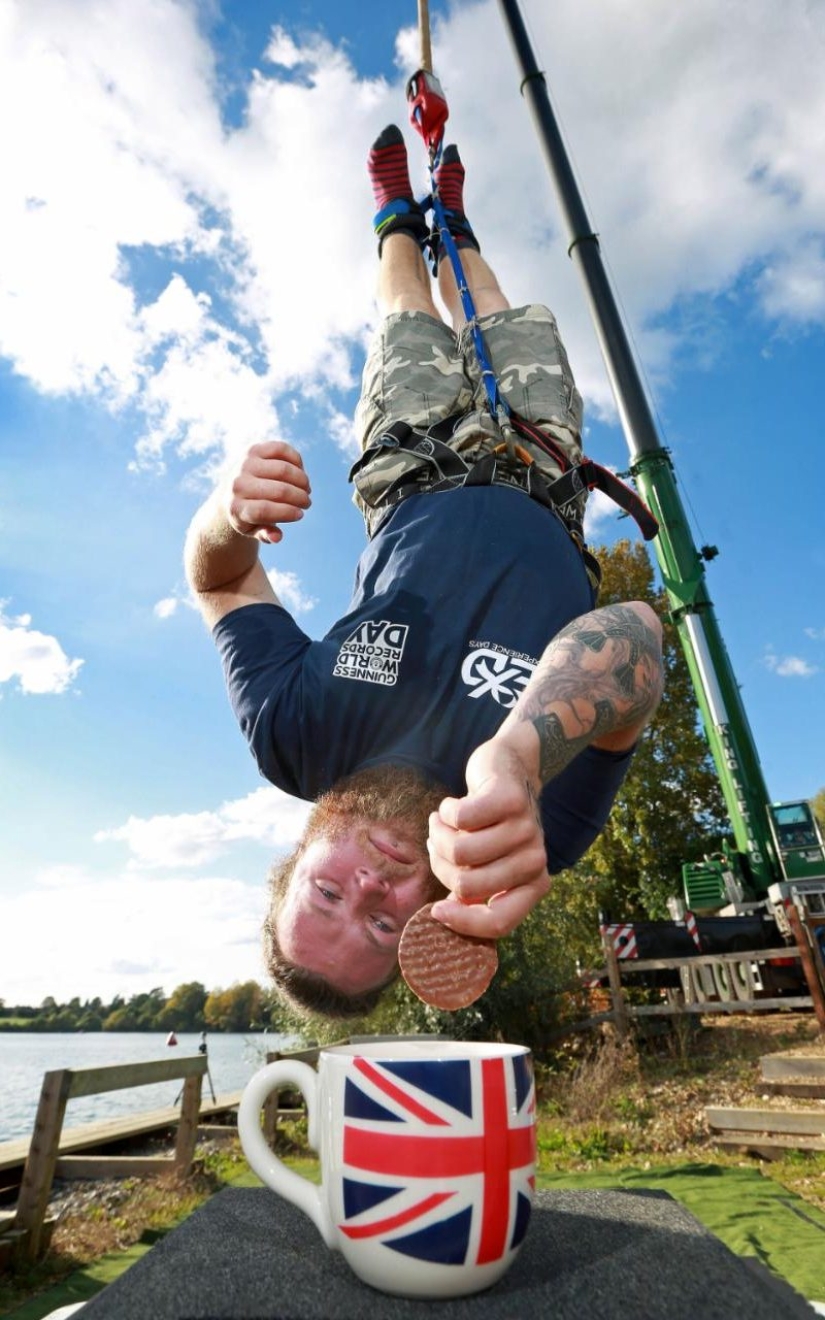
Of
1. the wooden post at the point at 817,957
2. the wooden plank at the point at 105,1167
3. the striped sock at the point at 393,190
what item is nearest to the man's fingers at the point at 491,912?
the striped sock at the point at 393,190

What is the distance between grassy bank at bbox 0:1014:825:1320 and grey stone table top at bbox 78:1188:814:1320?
7.34ft

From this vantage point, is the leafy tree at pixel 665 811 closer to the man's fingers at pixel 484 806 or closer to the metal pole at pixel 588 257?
the metal pole at pixel 588 257

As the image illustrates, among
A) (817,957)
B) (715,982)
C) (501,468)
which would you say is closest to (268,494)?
(501,468)

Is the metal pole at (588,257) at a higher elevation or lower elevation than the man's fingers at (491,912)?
higher

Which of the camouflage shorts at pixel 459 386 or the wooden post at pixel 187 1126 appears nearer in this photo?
the camouflage shorts at pixel 459 386

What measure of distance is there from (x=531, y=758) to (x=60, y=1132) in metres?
4.17

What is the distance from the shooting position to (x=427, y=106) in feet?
12.2

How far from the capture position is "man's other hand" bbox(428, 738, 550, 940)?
2.84ft

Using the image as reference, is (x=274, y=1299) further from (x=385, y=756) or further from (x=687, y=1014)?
(x=687, y=1014)

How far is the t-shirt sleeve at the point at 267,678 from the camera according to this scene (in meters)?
1.87

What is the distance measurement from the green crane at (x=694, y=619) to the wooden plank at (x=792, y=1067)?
4558 millimetres

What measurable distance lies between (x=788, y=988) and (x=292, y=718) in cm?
959

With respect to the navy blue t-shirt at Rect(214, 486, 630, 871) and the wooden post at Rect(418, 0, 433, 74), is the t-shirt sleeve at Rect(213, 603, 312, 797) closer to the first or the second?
the navy blue t-shirt at Rect(214, 486, 630, 871)

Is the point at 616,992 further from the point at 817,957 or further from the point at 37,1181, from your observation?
the point at 37,1181
